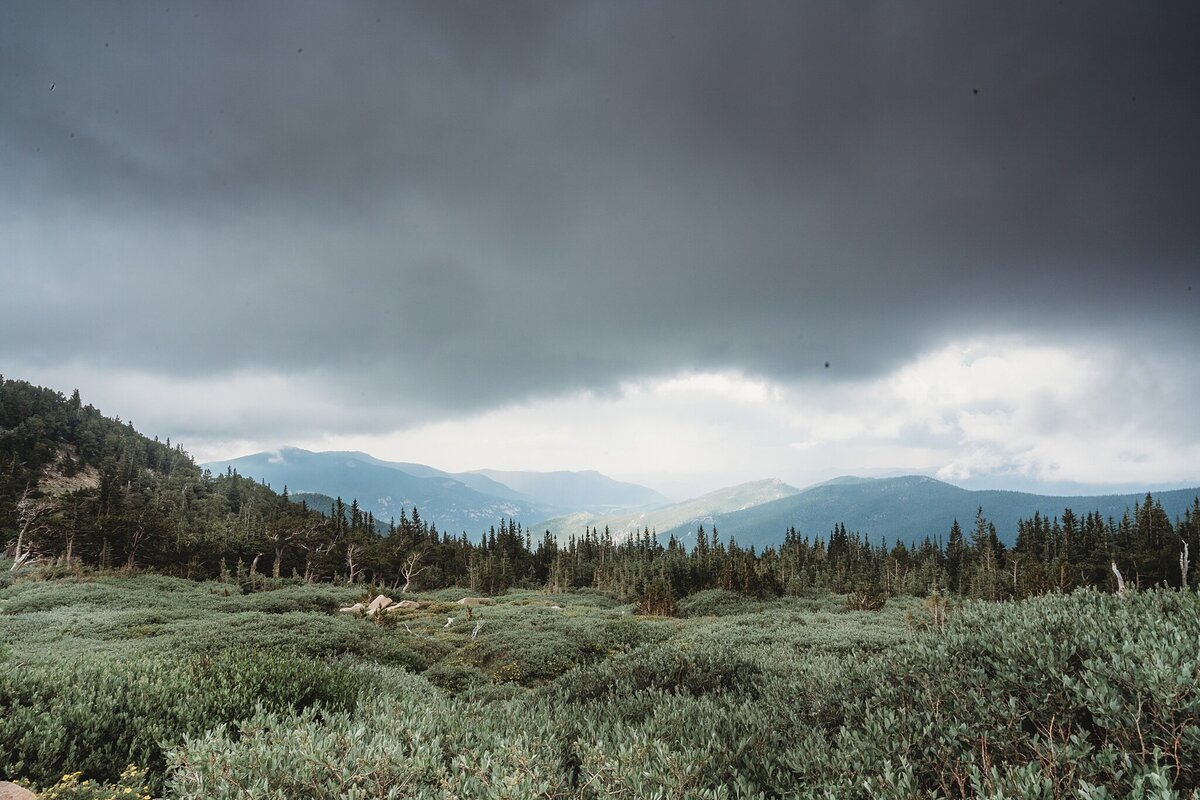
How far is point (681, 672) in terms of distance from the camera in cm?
1305

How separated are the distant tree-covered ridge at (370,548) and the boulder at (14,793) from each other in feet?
176

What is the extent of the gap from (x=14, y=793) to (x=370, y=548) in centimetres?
9200

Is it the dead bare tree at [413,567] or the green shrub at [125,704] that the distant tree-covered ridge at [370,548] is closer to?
the dead bare tree at [413,567]

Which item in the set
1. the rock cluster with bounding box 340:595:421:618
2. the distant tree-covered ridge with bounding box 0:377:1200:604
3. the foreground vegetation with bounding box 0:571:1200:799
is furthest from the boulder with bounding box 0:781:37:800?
the distant tree-covered ridge with bounding box 0:377:1200:604

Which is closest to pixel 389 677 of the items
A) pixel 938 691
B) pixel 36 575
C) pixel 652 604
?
pixel 938 691

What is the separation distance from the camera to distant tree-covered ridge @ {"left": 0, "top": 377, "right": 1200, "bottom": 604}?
70.3 meters

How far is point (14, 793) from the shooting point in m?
7.00

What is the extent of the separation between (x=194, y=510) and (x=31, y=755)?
5552 inches

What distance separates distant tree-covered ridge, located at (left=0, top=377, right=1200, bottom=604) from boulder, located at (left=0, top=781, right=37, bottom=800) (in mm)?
53609

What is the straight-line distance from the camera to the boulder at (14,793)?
688cm

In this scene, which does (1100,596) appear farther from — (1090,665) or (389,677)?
(389,677)

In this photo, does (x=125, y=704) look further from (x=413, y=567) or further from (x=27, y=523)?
(x=413, y=567)

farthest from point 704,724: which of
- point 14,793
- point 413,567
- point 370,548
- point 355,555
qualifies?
point 370,548

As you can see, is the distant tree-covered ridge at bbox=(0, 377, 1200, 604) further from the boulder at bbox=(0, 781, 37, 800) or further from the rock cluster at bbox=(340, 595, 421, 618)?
the boulder at bbox=(0, 781, 37, 800)
